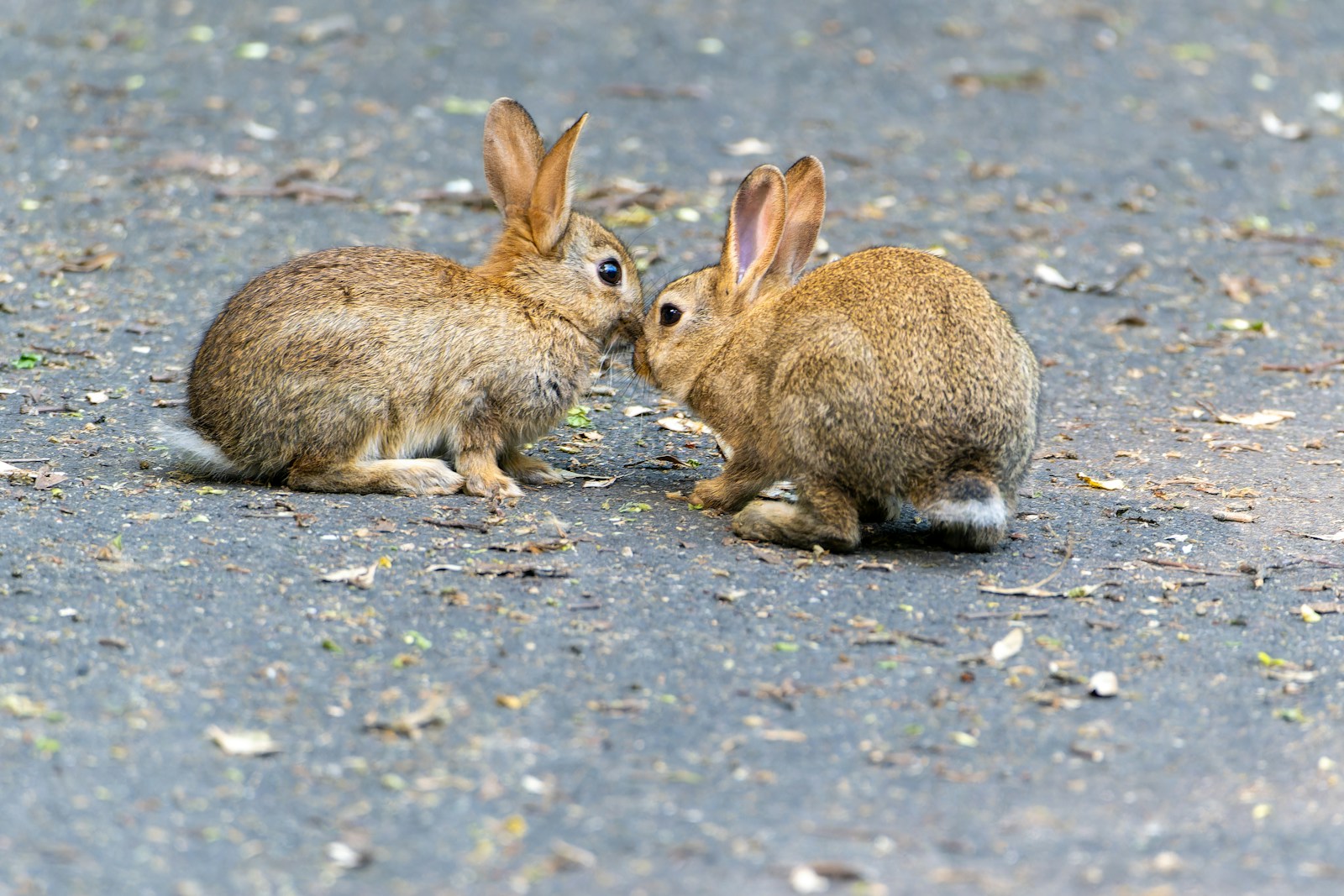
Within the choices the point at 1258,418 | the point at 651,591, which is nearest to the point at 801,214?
the point at 651,591

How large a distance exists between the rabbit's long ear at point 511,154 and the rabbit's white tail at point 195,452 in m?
1.79

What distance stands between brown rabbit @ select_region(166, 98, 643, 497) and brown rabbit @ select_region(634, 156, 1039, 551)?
2.78 feet

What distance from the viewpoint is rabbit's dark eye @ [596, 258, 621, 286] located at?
716cm

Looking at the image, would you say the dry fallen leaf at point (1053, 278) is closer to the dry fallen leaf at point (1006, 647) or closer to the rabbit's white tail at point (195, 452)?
the dry fallen leaf at point (1006, 647)

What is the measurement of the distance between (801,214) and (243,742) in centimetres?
381

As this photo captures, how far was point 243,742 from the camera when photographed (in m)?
4.26

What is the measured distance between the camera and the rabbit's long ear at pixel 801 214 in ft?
22.7

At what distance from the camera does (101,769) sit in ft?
13.4

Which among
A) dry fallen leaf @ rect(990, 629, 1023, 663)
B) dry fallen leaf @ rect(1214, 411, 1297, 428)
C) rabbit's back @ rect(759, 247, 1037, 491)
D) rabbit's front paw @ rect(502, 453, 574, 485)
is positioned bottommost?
rabbit's front paw @ rect(502, 453, 574, 485)

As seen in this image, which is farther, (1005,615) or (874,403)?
(874,403)

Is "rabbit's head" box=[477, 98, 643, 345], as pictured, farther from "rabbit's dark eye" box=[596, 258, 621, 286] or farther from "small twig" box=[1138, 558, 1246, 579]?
"small twig" box=[1138, 558, 1246, 579]

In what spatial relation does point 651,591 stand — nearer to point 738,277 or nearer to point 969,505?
point 969,505

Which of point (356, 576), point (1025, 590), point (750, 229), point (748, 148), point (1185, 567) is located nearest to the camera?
point (356, 576)

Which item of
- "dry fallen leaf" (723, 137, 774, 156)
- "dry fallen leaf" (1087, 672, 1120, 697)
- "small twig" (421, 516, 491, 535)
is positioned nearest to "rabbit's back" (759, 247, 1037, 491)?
"dry fallen leaf" (1087, 672, 1120, 697)
